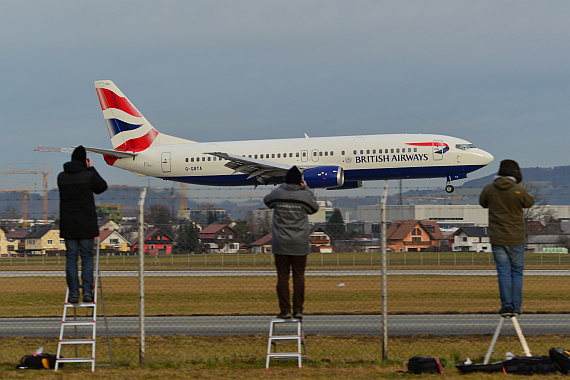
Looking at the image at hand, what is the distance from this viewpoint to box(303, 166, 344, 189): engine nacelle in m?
37.5

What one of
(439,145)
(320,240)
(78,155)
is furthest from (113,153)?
(78,155)

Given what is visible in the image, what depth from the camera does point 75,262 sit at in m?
9.30

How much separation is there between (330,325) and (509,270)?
5.25 m

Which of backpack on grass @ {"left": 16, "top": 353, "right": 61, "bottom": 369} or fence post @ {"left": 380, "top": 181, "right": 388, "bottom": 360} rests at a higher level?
fence post @ {"left": 380, "top": 181, "right": 388, "bottom": 360}

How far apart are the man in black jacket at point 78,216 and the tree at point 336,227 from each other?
5.48 metres

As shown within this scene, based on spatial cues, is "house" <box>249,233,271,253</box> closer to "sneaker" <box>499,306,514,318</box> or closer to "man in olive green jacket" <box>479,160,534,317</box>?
"man in olive green jacket" <box>479,160,534,317</box>

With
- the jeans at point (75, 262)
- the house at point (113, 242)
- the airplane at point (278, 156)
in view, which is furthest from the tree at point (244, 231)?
the airplane at point (278, 156)

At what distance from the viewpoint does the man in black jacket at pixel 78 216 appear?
30.0 ft

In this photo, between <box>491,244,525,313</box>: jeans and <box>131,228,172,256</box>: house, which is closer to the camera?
<box>491,244,525,313</box>: jeans

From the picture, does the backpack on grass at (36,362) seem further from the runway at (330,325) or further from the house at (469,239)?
the house at (469,239)

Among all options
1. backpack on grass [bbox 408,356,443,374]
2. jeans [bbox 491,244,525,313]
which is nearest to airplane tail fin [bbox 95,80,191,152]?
jeans [bbox 491,244,525,313]

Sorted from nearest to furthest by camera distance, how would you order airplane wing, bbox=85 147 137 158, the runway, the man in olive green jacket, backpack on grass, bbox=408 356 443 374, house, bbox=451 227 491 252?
backpack on grass, bbox=408 356 443 374, the man in olive green jacket, the runway, house, bbox=451 227 491 252, airplane wing, bbox=85 147 137 158

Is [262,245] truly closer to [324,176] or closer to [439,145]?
[324,176]

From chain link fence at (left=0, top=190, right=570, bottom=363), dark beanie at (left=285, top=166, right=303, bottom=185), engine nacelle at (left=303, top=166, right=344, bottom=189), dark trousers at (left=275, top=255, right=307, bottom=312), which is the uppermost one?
engine nacelle at (left=303, top=166, right=344, bottom=189)
